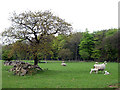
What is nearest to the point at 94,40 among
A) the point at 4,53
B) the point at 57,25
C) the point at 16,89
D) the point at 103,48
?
the point at 103,48

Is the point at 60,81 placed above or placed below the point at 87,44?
below

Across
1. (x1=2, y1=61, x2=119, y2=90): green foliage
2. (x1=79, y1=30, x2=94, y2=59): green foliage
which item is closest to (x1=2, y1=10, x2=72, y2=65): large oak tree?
(x1=2, y1=61, x2=119, y2=90): green foliage

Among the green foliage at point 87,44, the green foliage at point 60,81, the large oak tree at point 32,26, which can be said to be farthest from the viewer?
the green foliage at point 87,44

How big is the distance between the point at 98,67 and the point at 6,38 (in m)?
11.9

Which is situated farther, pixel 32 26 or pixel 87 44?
pixel 87 44

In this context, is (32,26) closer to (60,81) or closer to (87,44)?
(60,81)

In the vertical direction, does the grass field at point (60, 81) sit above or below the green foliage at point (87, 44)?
below

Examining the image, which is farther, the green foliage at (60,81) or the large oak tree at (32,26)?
the large oak tree at (32,26)

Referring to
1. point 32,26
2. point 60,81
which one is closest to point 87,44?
point 32,26

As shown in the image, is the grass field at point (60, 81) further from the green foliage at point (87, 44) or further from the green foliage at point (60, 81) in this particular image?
the green foliage at point (87, 44)

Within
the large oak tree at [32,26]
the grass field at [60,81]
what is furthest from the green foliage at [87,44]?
the grass field at [60,81]

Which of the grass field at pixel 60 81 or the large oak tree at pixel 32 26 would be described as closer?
the grass field at pixel 60 81

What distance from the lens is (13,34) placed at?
68.4 feet

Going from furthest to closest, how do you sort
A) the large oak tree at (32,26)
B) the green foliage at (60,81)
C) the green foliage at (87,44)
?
the green foliage at (87,44) → the large oak tree at (32,26) → the green foliage at (60,81)
